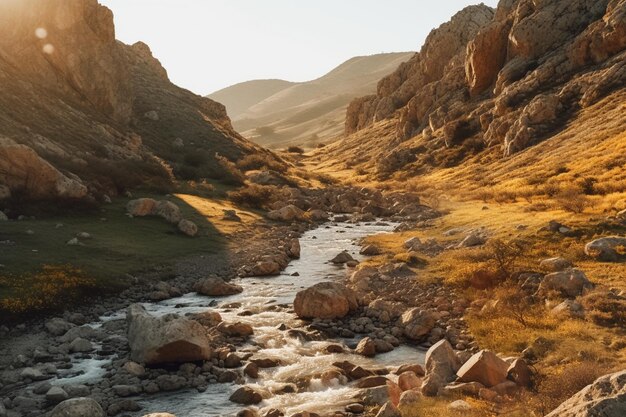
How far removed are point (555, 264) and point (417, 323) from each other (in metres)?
9.94

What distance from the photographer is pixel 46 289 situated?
1002 inches

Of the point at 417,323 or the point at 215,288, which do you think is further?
the point at 215,288

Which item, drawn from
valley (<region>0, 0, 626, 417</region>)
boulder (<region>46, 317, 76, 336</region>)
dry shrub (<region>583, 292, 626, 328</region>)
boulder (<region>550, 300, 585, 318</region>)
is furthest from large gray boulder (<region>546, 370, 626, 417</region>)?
boulder (<region>46, 317, 76, 336</region>)

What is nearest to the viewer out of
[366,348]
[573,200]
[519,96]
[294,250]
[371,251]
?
[366,348]

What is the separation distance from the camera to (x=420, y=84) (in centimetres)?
16212

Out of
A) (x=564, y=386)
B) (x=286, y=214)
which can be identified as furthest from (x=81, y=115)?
(x=564, y=386)

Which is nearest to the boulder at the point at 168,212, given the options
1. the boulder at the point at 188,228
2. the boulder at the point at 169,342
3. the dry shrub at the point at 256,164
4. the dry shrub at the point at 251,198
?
the boulder at the point at 188,228

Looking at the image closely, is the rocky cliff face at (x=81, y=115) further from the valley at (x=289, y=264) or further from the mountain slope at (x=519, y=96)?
the mountain slope at (x=519, y=96)

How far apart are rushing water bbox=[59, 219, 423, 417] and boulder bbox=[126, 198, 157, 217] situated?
16364 mm

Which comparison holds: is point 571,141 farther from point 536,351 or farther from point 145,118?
point 145,118

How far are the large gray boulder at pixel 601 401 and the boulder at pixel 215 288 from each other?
72.8ft

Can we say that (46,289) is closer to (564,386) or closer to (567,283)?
(564,386)

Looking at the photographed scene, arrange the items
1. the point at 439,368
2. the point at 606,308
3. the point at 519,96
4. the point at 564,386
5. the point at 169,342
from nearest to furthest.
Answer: the point at 564,386 < the point at 439,368 < the point at 169,342 < the point at 606,308 < the point at 519,96

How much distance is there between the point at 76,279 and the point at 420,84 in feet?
488
